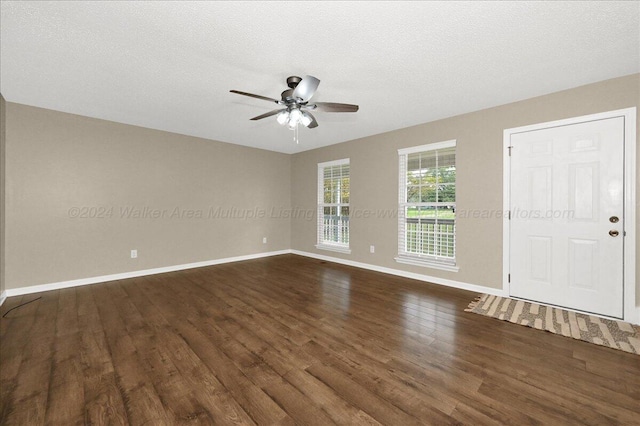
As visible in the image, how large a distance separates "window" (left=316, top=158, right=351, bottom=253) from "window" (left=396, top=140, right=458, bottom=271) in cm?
129

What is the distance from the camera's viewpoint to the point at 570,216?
2.96m

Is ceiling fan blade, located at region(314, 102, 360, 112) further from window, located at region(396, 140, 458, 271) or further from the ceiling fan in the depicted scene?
window, located at region(396, 140, 458, 271)

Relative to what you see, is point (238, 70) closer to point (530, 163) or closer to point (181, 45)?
point (181, 45)

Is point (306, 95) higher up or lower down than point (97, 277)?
higher up

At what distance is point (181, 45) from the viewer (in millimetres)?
2150

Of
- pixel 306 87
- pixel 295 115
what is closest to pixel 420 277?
pixel 295 115

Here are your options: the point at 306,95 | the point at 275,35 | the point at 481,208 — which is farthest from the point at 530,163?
the point at 275,35

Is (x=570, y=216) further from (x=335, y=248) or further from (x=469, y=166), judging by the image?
(x=335, y=248)

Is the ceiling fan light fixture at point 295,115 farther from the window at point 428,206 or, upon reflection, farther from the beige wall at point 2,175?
the beige wall at point 2,175

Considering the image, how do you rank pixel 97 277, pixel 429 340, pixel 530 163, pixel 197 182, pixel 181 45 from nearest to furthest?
pixel 181 45, pixel 429 340, pixel 530 163, pixel 97 277, pixel 197 182

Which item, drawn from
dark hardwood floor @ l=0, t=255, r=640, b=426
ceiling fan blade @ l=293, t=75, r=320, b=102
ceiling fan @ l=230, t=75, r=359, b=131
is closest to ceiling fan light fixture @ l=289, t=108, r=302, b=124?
ceiling fan @ l=230, t=75, r=359, b=131

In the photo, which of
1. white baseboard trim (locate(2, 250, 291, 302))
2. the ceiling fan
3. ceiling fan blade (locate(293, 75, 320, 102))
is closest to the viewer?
ceiling fan blade (locate(293, 75, 320, 102))

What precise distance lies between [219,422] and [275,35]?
2.66m

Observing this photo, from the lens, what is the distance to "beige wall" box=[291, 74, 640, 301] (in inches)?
114
